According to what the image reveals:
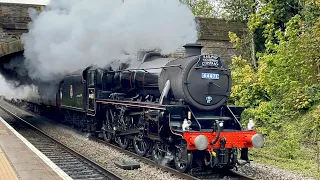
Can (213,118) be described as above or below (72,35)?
below

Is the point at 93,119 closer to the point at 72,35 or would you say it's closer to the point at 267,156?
the point at 72,35

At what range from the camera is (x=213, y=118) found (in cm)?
888

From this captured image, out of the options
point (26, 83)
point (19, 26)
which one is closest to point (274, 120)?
point (19, 26)

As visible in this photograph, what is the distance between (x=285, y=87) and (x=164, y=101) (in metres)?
6.74

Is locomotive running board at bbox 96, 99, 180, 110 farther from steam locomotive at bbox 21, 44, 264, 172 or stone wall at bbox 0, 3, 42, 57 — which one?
stone wall at bbox 0, 3, 42, 57

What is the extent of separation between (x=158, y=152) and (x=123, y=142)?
2.59 meters

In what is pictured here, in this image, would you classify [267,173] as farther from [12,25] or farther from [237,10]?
[12,25]

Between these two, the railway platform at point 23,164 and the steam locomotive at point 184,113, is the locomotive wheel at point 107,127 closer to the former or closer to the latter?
the steam locomotive at point 184,113

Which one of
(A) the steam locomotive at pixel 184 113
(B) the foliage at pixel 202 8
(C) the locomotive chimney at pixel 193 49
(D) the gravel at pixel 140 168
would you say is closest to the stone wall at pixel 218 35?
(D) the gravel at pixel 140 168

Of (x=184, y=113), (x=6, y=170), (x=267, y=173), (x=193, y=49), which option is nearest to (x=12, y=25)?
(x=193, y=49)

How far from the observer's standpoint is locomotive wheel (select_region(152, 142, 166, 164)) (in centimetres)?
950

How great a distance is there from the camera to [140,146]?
1094 centimetres

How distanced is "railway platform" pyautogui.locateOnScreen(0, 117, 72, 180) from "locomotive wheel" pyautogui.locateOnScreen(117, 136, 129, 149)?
2.77 metres

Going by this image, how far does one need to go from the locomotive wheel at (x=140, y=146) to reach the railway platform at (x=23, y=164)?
2.62 meters
